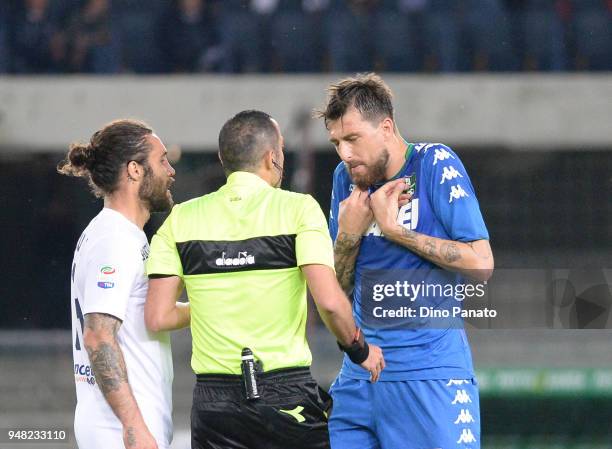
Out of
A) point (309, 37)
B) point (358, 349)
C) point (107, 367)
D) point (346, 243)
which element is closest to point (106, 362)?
point (107, 367)

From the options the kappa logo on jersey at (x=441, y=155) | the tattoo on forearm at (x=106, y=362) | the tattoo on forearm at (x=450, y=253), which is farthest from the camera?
→ the kappa logo on jersey at (x=441, y=155)

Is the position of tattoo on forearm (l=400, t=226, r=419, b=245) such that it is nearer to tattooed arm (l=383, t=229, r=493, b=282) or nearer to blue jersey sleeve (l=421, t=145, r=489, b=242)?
tattooed arm (l=383, t=229, r=493, b=282)

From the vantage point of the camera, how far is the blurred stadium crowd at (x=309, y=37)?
967 cm

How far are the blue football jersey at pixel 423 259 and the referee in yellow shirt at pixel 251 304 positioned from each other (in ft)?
1.39

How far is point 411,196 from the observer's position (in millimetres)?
3383

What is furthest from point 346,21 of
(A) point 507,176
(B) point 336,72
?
(A) point 507,176

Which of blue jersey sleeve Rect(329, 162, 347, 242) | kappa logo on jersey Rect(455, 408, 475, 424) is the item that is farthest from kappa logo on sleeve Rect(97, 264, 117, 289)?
kappa logo on jersey Rect(455, 408, 475, 424)

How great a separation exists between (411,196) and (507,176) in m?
6.13

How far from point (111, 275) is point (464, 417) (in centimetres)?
124

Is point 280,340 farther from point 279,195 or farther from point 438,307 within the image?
point 438,307

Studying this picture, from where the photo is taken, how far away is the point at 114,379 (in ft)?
9.70

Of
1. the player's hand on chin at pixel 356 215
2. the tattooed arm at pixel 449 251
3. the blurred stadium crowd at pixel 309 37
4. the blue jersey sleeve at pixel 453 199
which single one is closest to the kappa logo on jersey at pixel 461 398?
the tattooed arm at pixel 449 251

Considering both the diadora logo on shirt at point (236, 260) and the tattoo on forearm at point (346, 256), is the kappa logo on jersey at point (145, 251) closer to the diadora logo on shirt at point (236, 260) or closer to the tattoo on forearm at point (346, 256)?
the diadora logo on shirt at point (236, 260)

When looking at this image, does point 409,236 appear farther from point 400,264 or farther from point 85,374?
point 85,374
